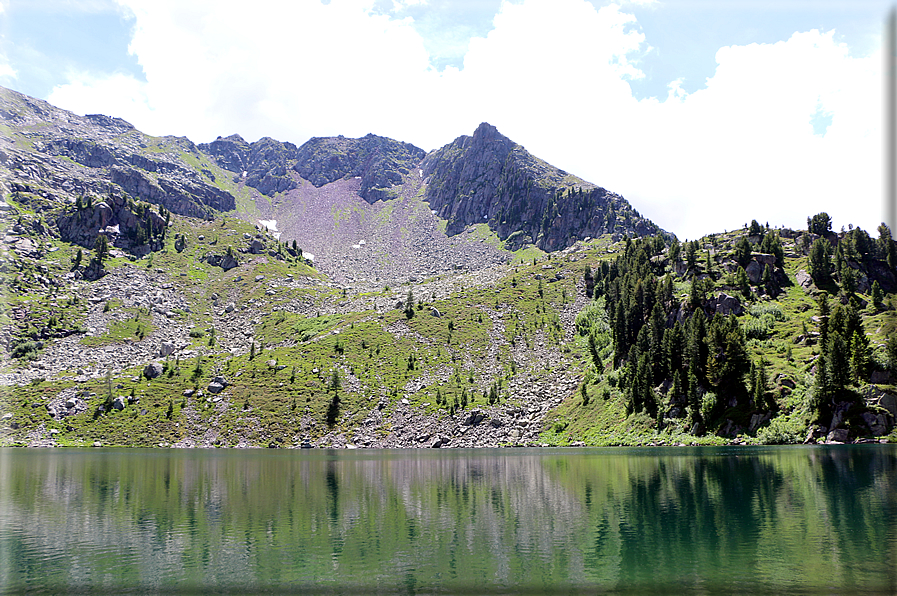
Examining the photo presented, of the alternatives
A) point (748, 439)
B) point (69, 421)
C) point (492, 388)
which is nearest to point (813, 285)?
point (748, 439)

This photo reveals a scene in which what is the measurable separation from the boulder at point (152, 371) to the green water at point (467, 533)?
11329cm

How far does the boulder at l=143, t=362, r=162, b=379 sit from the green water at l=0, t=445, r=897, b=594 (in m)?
113

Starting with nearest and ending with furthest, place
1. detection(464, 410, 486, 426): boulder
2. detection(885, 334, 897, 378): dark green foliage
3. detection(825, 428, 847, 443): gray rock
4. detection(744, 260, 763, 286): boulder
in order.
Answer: detection(885, 334, 897, 378): dark green foliage, detection(825, 428, 847, 443): gray rock, detection(464, 410, 486, 426): boulder, detection(744, 260, 763, 286): boulder

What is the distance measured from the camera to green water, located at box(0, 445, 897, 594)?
1122 inches

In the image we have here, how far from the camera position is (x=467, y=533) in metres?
38.9

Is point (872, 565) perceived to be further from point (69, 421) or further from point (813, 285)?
point (69, 421)

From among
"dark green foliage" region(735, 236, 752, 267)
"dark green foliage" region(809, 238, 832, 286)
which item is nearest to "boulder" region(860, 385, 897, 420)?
"dark green foliage" region(809, 238, 832, 286)

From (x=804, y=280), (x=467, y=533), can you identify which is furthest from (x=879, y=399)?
(x=467, y=533)

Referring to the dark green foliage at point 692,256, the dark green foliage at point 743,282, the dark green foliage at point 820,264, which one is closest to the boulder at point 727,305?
the dark green foliage at point 743,282

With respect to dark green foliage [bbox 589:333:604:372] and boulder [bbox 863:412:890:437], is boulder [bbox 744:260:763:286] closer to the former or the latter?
dark green foliage [bbox 589:333:604:372]

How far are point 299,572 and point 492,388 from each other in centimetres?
13886

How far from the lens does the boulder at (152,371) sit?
→ 177863mm

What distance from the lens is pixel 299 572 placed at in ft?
99.5

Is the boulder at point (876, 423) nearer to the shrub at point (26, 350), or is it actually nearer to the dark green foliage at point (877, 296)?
the dark green foliage at point (877, 296)
